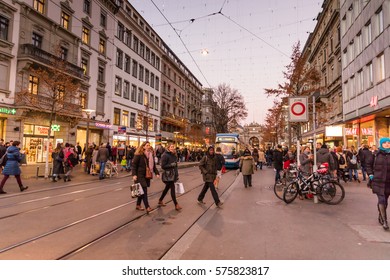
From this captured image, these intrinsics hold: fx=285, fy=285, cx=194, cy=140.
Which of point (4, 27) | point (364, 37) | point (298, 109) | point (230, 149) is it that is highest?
point (364, 37)

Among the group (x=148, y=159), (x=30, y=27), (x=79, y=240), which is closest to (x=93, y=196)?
(x=148, y=159)

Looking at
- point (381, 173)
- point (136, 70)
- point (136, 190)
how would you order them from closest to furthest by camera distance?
point (381, 173) → point (136, 190) → point (136, 70)

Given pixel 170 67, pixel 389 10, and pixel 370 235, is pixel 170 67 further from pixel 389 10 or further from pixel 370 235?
pixel 370 235

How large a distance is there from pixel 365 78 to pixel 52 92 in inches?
961

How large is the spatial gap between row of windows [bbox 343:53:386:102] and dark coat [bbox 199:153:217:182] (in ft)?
54.8

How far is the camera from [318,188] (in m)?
8.88

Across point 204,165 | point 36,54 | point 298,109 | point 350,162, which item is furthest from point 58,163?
point 350,162

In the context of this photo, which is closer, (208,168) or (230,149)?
(208,168)

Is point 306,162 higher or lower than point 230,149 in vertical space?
lower

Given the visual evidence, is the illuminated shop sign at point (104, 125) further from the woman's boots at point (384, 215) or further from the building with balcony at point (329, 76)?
the woman's boots at point (384, 215)

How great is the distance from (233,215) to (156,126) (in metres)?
40.5

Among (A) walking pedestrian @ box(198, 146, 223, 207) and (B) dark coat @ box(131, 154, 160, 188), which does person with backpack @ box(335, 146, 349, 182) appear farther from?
(B) dark coat @ box(131, 154, 160, 188)

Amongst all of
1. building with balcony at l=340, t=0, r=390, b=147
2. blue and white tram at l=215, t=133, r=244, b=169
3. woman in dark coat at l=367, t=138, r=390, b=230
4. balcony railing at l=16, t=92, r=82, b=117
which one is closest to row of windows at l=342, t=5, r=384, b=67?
building with balcony at l=340, t=0, r=390, b=147

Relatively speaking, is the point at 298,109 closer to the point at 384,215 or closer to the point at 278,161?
the point at 278,161
